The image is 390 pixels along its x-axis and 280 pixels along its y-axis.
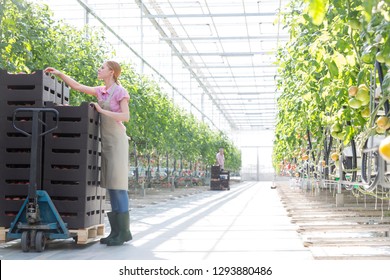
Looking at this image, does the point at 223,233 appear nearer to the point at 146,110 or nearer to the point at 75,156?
the point at 75,156

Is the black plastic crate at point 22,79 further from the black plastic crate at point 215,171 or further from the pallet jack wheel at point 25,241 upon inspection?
the black plastic crate at point 215,171

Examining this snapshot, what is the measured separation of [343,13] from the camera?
3.20 meters

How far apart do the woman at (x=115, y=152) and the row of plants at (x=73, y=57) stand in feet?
2.28

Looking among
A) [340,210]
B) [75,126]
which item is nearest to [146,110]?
[340,210]

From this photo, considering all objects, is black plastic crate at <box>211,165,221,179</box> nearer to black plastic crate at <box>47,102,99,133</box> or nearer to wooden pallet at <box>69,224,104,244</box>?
wooden pallet at <box>69,224,104,244</box>

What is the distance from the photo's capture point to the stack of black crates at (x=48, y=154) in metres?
4.52

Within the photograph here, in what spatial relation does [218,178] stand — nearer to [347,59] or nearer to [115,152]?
[115,152]

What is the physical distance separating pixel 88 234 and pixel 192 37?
1567 cm

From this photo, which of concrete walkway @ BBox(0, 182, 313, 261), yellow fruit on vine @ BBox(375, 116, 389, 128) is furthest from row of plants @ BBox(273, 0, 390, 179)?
concrete walkway @ BBox(0, 182, 313, 261)

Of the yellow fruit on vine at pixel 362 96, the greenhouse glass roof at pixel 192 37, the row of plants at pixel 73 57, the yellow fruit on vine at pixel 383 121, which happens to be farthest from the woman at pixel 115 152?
the greenhouse glass roof at pixel 192 37

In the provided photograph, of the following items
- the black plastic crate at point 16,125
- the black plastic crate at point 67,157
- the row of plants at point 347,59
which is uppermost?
the row of plants at point 347,59

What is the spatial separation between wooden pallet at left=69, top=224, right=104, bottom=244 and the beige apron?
0.40 meters

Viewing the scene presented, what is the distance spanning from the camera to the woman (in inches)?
185

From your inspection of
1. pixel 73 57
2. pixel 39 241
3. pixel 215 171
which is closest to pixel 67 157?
pixel 39 241
